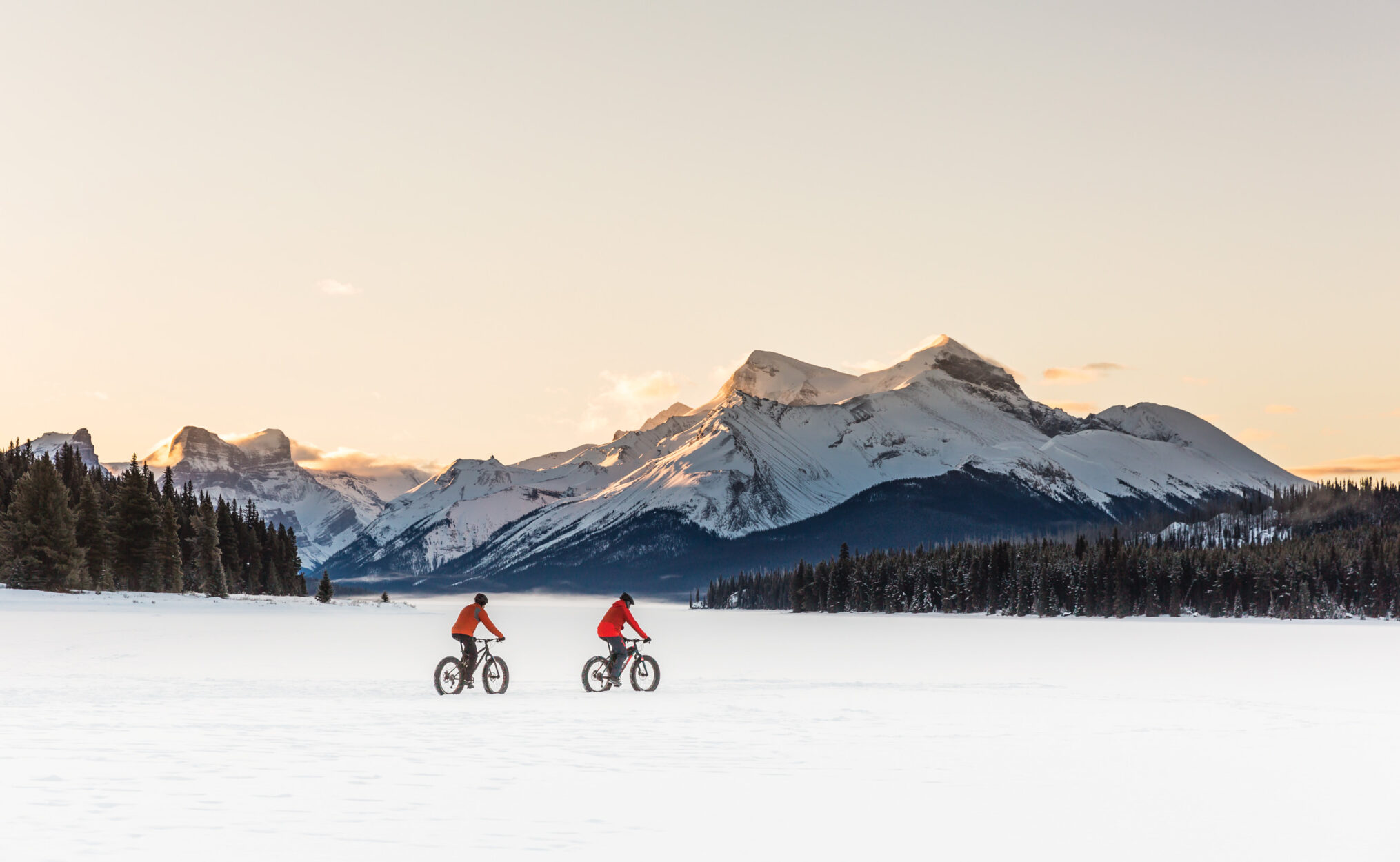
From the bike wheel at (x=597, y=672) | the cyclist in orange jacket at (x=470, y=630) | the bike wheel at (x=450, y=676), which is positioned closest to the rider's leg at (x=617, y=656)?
the bike wheel at (x=597, y=672)

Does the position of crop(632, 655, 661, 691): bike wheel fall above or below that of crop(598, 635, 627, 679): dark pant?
below

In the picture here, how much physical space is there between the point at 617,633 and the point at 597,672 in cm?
174

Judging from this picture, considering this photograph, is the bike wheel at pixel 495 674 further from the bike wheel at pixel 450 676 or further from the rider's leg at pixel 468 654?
the bike wheel at pixel 450 676

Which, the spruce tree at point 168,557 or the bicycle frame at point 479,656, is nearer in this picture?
the bicycle frame at point 479,656

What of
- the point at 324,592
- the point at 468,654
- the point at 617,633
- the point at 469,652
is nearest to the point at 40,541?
the point at 324,592

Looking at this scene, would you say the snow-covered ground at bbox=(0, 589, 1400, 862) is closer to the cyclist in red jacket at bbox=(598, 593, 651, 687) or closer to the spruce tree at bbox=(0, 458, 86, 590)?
the cyclist in red jacket at bbox=(598, 593, 651, 687)

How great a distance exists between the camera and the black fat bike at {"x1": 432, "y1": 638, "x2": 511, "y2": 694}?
31562 millimetres

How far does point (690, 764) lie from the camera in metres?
20.0

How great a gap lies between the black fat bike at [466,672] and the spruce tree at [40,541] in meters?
71.4

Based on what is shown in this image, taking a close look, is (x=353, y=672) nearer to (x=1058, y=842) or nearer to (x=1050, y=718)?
(x=1050, y=718)

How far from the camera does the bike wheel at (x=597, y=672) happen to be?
3294 cm

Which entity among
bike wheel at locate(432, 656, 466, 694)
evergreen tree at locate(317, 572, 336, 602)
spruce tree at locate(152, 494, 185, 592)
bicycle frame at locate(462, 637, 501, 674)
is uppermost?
spruce tree at locate(152, 494, 185, 592)

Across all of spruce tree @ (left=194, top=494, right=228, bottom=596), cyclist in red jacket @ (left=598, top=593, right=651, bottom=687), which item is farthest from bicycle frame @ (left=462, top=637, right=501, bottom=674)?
spruce tree @ (left=194, top=494, right=228, bottom=596)

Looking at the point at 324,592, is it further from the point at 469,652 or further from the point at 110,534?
the point at 469,652
